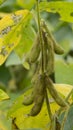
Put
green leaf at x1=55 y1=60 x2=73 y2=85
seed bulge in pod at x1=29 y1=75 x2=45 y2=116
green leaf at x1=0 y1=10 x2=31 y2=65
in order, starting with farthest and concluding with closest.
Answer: green leaf at x1=55 y1=60 x2=73 y2=85, green leaf at x1=0 y1=10 x2=31 y2=65, seed bulge in pod at x1=29 y1=75 x2=45 y2=116

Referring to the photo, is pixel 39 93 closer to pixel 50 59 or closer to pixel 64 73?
pixel 50 59

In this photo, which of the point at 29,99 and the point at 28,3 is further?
the point at 28,3

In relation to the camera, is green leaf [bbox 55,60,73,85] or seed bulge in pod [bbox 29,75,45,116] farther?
green leaf [bbox 55,60,73,85]

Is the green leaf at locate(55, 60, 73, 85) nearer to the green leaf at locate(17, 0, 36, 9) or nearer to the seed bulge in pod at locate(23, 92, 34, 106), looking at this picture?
the green leaf at locate(17, 0, 36, 9)

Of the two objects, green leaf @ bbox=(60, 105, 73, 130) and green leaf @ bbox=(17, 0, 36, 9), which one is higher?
green leaf @ bbox=(17, 0, 36, 9)

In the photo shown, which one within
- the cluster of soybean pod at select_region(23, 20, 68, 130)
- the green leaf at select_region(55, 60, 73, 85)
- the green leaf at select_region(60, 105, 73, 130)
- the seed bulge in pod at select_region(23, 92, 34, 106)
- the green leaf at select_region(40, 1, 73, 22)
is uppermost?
the green leaf at select_region(40, 1, 73, 22)

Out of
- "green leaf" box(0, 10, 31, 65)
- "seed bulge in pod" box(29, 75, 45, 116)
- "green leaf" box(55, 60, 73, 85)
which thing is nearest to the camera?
"seed bulge in pod" box(29, 75, 45, 116)

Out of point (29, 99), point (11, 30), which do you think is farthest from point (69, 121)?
point (11, 30)

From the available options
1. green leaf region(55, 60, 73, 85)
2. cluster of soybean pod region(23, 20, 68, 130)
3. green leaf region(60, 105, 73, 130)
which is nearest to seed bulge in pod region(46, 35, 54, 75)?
cluster of soybean pod region(23, 20, 68, 130)

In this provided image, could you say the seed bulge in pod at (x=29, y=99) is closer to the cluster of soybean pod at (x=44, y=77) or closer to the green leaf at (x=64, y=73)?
the cluster of soybean pod at (x=44, y=77)
